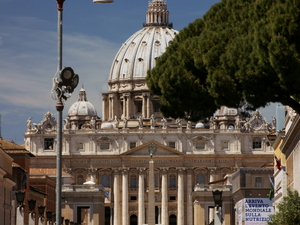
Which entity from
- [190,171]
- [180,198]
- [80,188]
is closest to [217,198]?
[80,188]

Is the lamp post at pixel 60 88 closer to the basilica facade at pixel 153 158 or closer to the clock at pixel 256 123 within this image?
the basilica facade at pixel 153 158

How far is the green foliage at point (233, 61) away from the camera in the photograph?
35281 millimetres

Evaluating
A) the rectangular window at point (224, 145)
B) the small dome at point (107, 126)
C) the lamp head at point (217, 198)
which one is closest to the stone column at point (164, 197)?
the rectangular window at point (224, 145)

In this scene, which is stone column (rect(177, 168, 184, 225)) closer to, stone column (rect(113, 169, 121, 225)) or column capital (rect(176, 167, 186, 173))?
column capital (rect(176, 167, 186, 173))

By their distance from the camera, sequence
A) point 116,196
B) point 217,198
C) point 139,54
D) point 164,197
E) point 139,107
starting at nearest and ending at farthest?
1. point 217,198
2. point 164,197
3. point 116,196
4. point 139,107
5. point 139,54

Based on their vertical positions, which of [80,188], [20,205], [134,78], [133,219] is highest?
[134,78]

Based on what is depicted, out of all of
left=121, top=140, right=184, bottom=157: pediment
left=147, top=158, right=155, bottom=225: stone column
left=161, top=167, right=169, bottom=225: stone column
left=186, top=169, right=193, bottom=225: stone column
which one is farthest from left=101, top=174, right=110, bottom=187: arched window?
left=147, top=158, right=155, bottom=225: stone column

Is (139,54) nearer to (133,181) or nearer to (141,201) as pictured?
(133,181)

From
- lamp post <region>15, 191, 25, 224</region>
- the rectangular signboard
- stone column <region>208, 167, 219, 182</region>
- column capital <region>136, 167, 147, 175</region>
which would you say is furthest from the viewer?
column capital <region>136, 167, 147, 175</region>

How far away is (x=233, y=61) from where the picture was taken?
36906 millimetres

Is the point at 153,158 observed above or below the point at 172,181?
above

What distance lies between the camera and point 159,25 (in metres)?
200

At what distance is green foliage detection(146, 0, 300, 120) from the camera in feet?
116

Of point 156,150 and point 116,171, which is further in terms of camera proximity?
point 116,171
